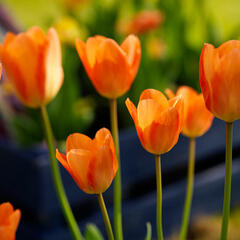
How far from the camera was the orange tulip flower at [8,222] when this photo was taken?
0.40m

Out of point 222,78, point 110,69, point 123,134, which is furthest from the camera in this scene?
point 123,134

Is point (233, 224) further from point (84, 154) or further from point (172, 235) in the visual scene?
point (84, 154)

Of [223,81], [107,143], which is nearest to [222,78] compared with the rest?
[223,81]

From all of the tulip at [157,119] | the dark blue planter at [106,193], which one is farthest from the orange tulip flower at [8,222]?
the dark blue planter at [106,193]

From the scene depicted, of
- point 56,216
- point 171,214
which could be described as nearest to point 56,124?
point 56,216

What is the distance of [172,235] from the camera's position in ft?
4.67

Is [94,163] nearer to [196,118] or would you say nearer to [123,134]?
[196,118]

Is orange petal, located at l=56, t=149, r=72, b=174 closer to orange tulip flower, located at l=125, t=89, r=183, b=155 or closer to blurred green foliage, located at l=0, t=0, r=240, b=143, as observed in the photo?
orange tulip flower, located at l=125, t=89, r=183, b=155

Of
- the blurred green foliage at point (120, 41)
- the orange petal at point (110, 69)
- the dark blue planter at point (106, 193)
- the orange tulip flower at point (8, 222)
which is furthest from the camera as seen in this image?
the blurred green foliage at point (120, 41)

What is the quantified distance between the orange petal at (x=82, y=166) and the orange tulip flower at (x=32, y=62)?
144mm

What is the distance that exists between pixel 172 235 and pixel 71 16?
35.2 inches

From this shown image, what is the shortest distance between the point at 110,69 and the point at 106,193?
820 mm

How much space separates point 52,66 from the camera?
55 centimetres

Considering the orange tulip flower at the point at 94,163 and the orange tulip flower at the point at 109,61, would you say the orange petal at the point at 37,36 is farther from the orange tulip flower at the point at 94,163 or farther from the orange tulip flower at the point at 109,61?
the orange tulip flower at the point at 94,163
